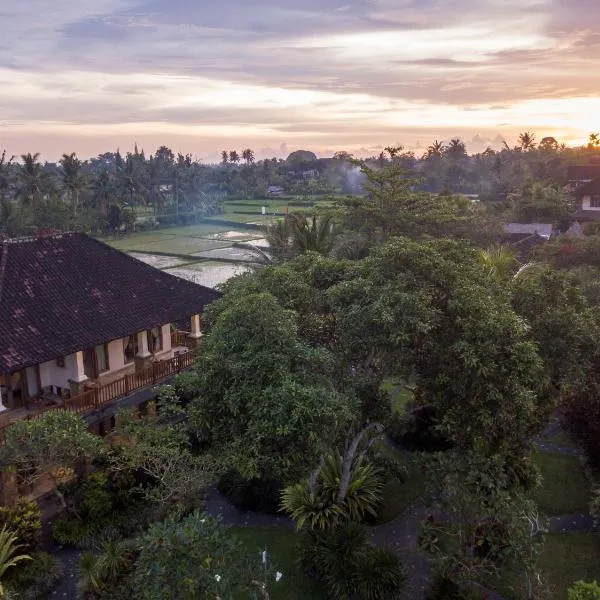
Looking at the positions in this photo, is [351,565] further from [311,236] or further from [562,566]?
A: [311,236]

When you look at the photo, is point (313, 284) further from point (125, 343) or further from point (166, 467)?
point (125, 343)

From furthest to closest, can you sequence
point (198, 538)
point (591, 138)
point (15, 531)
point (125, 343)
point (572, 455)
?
point (591, 138), point (125, 343), point (572, 455), point (15, 531), point (198, 538)

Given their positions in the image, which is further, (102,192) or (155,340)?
(102,192)

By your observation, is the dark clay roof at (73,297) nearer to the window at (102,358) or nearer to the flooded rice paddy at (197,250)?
the window at (102,358)

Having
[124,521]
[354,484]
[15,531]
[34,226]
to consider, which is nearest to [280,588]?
[354,484]

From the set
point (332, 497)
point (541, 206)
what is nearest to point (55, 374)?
point (332, 497)
